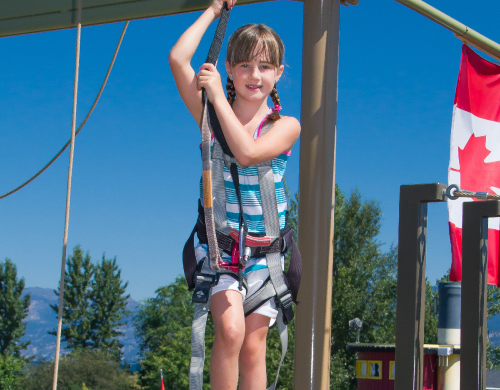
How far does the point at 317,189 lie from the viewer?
3521 mm

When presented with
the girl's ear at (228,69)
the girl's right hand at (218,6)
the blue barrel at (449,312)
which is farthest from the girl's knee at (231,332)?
the blue barrel at (449,312)

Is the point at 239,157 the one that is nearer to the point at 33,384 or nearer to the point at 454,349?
the point at 454,349

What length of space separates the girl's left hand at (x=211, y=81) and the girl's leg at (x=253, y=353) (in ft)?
2.85

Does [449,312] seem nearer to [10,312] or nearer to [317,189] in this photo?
[317,189]

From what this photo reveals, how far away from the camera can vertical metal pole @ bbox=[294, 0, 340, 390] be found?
3.37 meters

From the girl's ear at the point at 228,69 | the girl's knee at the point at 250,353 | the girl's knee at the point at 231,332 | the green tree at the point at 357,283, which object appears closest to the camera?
the girl's knee at the point at 231,332

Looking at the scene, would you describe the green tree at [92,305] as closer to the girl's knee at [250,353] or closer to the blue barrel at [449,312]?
the blue barrel at [449,312]

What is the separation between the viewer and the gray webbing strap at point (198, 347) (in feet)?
7.85

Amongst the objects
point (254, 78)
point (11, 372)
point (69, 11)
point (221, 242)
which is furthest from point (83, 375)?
point (254, 78)

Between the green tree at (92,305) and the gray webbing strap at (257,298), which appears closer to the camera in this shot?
the gray webbing strap at (257,298)

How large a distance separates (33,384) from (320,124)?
65.9 m

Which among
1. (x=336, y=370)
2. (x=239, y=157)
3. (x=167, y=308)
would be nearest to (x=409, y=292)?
(x=239, y=157)

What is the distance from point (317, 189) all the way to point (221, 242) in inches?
47.3

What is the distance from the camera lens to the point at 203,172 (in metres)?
2.35
